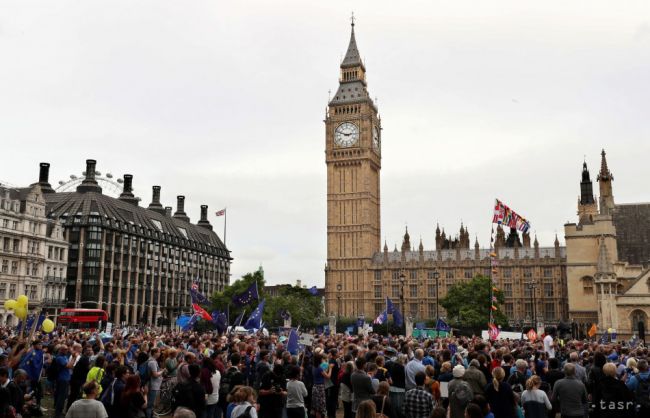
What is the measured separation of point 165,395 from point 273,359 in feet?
9.92

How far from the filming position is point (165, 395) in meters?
16.0

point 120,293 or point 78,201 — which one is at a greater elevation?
point 78,201

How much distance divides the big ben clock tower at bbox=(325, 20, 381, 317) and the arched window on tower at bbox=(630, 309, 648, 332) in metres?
50.7

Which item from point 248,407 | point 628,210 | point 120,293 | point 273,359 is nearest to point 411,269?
point 628,210

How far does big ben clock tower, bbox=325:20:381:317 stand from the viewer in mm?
107438

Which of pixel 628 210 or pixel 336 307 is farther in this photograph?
pixel 336 307

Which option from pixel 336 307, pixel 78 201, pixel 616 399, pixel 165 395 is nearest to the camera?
pixel 616 399

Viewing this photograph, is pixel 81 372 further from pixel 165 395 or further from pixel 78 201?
pixel 78 201

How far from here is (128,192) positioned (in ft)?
345

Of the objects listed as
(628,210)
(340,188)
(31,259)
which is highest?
(340,188)

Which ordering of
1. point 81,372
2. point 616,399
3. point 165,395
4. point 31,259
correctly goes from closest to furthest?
point 616,399 < point 81,372 < point 165,395 < point 31,259

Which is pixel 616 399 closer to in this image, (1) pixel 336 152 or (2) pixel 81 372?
(2) pixel 81 372

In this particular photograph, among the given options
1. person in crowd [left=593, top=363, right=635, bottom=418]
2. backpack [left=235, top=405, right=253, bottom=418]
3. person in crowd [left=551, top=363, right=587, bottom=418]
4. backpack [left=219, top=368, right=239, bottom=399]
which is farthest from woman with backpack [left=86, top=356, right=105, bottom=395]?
person in crowd [left=593, top=363, right=635, bottom=418]

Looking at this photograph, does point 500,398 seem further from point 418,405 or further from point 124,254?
point 124,254
